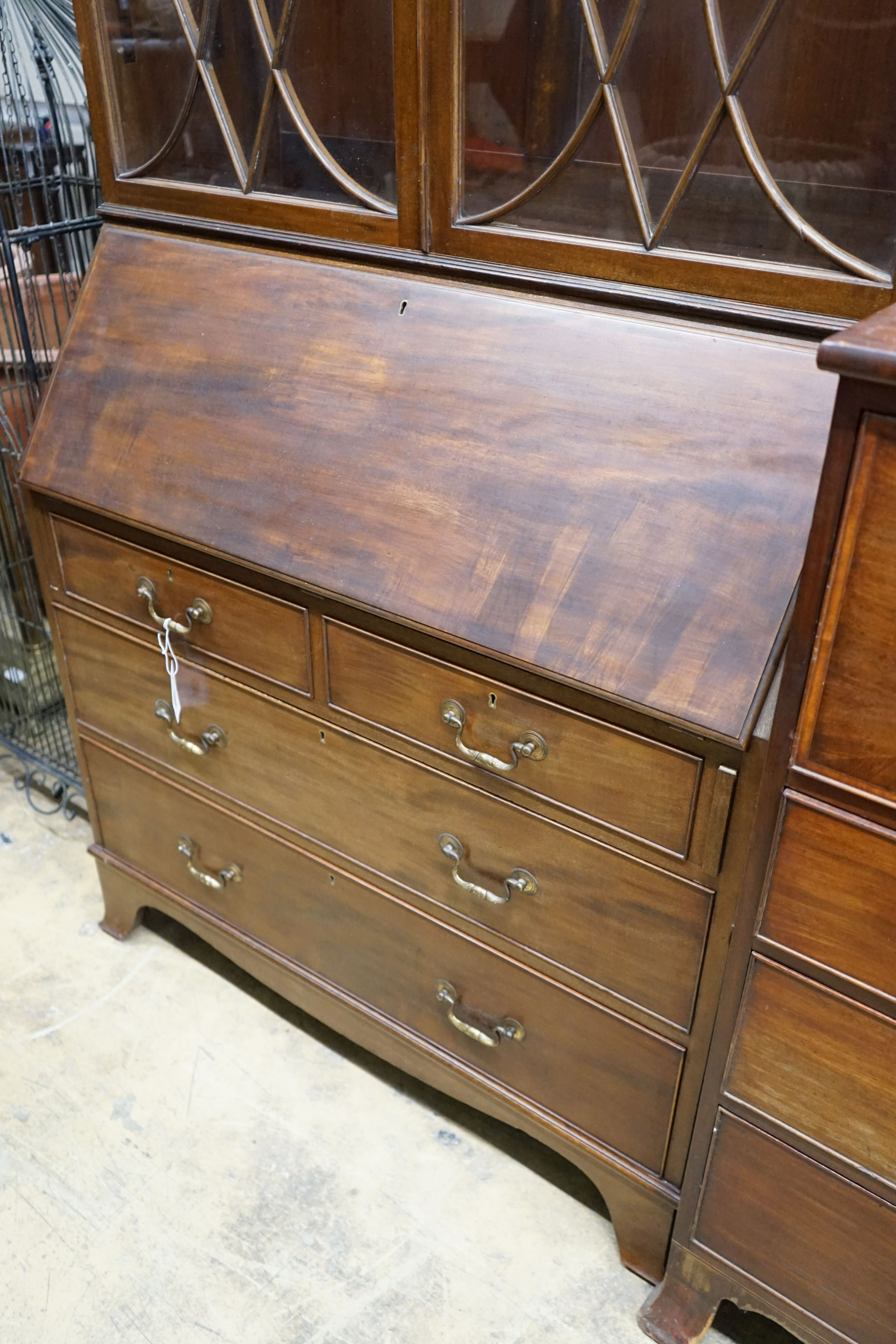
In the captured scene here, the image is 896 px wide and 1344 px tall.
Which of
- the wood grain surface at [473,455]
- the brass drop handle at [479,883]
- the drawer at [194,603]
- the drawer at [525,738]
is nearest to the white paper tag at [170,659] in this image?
the drawer at [194,603]

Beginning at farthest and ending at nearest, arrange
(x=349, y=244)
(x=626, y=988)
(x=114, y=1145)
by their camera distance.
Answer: (x=114, y=1145) < (x=349, y=244) < (x=626, y=988)

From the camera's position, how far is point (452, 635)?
3.97 feet

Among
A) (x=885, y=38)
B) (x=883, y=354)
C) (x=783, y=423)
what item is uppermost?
(x=885, y=38)

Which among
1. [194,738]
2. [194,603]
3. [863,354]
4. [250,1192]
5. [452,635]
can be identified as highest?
[863,354]

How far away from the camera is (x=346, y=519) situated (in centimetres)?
132

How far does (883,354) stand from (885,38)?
460 mm

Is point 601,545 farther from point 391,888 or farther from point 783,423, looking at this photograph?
point 391,888

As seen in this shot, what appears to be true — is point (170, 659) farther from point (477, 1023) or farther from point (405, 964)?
point (477, 1023)

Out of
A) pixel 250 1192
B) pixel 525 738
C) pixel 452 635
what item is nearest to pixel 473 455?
pixel 452 635

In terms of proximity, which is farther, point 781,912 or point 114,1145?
point 114,1145

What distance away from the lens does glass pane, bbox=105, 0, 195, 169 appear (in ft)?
4.80

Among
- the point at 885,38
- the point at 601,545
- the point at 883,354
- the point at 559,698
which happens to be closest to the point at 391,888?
the point at 559,698

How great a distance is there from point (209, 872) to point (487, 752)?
27.7 inches

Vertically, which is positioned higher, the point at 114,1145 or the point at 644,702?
the point at 644,702
